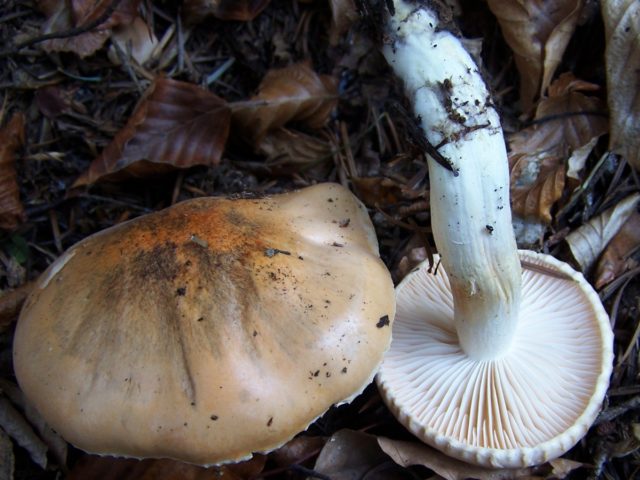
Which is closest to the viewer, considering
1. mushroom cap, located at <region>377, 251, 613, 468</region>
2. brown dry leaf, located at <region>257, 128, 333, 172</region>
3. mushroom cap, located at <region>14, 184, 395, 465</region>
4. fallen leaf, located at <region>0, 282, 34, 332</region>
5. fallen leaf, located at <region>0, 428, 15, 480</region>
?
mushroom cap, located at <region>14, 184, 395, 465</region>

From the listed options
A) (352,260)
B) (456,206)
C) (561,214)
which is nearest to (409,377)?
(352,260)

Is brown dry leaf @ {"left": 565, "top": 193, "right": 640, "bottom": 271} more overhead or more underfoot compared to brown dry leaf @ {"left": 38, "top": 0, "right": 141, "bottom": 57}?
more underfoot

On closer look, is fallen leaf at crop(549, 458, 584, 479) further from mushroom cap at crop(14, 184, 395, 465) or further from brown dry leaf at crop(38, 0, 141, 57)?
brown dry leaf at crop(38, 0, 141, 57)

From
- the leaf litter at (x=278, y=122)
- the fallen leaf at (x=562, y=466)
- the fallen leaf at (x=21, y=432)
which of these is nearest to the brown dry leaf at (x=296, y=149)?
the leaf litter at (x=278, y=122)

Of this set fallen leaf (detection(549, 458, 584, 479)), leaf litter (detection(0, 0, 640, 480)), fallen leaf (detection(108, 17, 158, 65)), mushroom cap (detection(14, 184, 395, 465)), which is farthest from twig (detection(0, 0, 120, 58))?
fallen leaf (detection(549, 458, 584, 479))

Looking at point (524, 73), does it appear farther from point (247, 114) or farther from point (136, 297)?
point (136, 297)
